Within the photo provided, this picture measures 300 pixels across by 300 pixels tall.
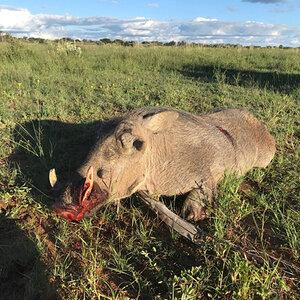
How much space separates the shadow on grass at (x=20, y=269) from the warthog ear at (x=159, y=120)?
4.74 ft

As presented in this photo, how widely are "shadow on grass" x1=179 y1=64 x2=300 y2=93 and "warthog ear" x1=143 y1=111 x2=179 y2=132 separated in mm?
5144

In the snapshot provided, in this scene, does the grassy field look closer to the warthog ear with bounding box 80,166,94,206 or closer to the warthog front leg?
the warthog front leg

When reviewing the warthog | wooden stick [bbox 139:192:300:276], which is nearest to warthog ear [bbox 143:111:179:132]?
the warthog

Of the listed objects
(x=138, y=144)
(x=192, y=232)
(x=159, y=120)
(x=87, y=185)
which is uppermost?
(x=159, y=120)

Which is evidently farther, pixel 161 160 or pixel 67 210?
pixel 161 160

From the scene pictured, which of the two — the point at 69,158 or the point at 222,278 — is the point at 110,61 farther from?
the point at 222,278

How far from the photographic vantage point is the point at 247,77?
9453mm

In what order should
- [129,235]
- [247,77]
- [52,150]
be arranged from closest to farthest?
[129,235]
[52,150]
[247,77]

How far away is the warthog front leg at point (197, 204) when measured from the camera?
8.29 ft

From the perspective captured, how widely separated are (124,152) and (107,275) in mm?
962

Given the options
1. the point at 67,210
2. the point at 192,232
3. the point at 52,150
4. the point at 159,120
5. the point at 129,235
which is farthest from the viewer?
the point at 52,150

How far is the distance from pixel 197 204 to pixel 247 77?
26.6 feet

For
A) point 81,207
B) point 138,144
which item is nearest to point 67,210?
point 81,207

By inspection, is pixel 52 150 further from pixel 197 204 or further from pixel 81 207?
pixel 197 204
